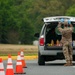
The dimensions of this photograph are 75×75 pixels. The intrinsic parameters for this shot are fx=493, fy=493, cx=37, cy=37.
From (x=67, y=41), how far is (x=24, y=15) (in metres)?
56.8

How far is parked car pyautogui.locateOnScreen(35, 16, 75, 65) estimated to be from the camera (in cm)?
2009

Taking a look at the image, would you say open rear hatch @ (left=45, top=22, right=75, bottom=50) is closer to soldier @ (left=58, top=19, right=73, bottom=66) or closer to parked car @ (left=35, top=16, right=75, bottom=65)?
parked car @ (left=35, top=16, right=75, bottom=65)

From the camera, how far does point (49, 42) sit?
70.0 ft

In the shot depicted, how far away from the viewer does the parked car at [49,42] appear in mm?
20094

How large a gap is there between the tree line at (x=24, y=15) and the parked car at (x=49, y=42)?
45414 mm

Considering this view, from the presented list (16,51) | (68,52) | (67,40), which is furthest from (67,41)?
(16,51)

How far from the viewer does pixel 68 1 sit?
9006 centimetres

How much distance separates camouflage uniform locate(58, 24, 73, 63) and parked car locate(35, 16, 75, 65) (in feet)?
1.54

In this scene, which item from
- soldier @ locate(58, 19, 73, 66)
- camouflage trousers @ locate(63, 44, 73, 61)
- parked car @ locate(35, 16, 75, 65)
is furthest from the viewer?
parked car @ locate(35, 16, 75, 65)

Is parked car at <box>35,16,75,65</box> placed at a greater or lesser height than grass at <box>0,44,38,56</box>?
greater

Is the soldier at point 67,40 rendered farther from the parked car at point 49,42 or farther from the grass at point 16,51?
the grass at point 16,51

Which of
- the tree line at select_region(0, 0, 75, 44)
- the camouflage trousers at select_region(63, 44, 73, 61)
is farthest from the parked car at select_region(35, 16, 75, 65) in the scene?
the tree line at select_region(0, 0, 75, 44)

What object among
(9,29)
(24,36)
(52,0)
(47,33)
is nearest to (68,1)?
(52,0)

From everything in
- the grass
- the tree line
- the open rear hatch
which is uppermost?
the tree line
